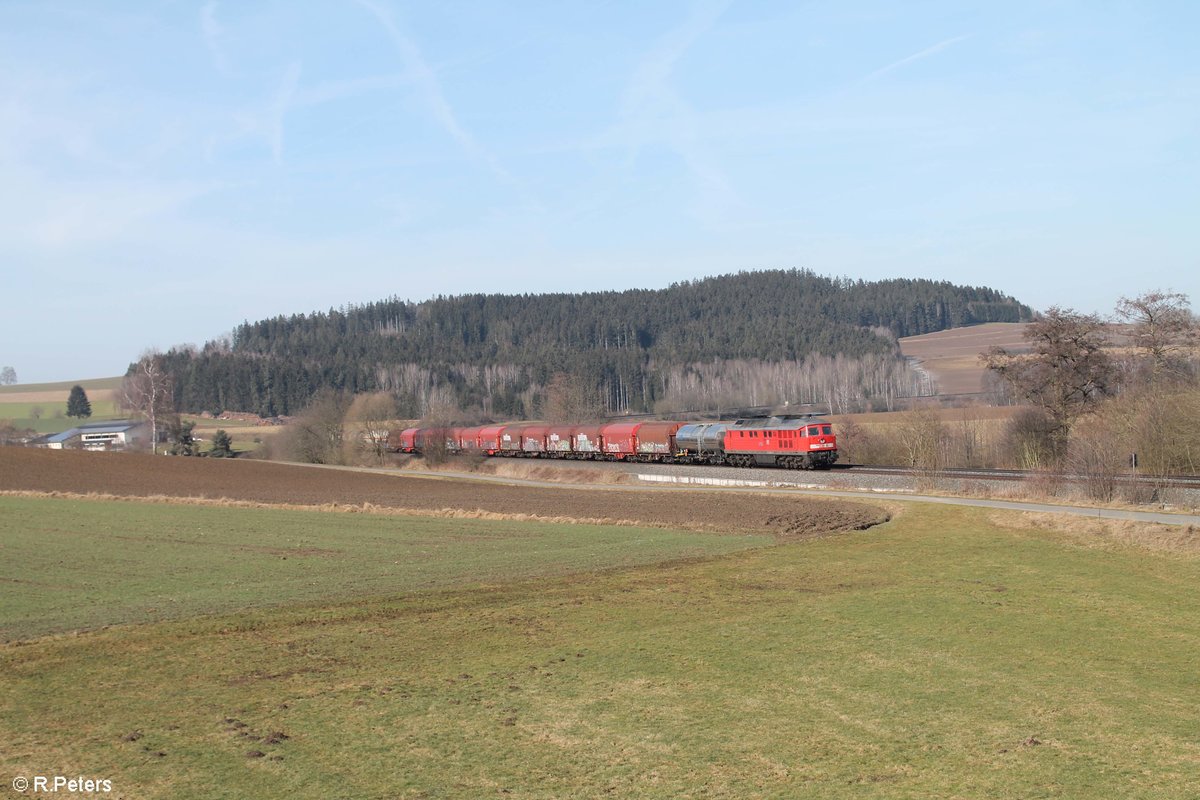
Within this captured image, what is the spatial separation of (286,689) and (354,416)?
299 feet

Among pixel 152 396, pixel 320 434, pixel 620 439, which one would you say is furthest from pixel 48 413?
pixel 620 439

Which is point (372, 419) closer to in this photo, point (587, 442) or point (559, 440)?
point (559, 440)

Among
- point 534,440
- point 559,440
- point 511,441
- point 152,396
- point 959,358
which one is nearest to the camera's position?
point 559,440

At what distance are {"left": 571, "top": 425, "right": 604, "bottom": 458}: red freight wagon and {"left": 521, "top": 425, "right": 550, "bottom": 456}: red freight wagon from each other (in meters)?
4.09

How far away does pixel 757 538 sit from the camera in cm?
3419

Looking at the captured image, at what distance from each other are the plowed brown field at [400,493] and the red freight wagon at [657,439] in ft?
44.9

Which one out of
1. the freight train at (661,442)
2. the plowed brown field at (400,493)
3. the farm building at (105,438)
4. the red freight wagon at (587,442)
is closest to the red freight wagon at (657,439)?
the freight train at (661,442)

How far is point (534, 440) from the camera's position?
87.5 metres

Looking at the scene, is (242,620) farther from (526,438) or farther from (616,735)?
(526,438)

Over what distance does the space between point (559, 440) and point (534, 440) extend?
332 centimetres

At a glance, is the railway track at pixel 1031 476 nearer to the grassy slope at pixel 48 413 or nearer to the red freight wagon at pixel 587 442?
the red freight wagon at pixel 587 442

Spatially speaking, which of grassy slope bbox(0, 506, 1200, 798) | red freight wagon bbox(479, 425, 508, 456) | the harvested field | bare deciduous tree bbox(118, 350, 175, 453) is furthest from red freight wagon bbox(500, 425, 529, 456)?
the harvested field

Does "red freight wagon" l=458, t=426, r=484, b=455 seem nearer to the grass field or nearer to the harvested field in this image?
the grass field

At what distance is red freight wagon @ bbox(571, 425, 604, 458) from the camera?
81.3 m
